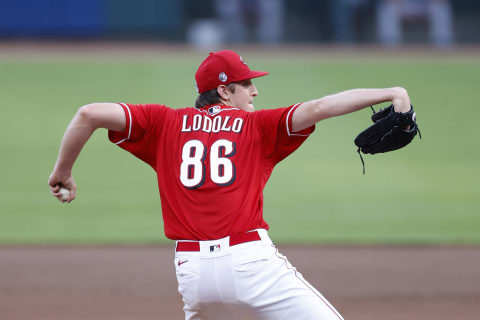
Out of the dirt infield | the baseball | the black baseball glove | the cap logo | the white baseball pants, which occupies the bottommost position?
the dirt infield

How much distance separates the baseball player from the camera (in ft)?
10.7

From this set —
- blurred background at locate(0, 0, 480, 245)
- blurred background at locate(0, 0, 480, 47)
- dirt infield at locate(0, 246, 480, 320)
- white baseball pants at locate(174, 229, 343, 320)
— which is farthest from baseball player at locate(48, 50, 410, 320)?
blurred background at locate(0, 0, 480, 47)

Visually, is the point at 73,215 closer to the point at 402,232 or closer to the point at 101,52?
the point at 402,232

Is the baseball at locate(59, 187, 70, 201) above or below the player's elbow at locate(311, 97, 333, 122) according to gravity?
below

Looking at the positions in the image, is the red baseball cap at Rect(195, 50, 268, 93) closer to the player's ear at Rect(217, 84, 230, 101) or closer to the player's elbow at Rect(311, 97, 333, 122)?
the player's ear at Rect(217, 84, 230, 101)

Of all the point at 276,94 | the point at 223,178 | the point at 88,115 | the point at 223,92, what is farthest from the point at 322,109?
the point at 276,94

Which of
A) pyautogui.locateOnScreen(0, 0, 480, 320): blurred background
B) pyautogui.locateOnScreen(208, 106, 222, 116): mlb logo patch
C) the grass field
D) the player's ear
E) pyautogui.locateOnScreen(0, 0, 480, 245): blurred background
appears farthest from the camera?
pyautogui.locateOnScreen(0, 0, 480, 245): blurred background

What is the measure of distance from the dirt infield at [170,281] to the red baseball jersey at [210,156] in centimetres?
251

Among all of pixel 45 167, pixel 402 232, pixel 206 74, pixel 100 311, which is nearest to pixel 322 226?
pixel 402 232

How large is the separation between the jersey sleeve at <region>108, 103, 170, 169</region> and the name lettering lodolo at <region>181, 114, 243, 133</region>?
0.12m

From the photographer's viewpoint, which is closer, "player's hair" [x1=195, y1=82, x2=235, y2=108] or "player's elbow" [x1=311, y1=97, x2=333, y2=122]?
"player's elbow" [x1=311, y1=97, x2=333, y2=122]

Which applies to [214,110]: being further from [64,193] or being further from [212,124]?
[64,193]

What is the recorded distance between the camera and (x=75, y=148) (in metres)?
3.53

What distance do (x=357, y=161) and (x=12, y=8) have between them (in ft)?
46.0
